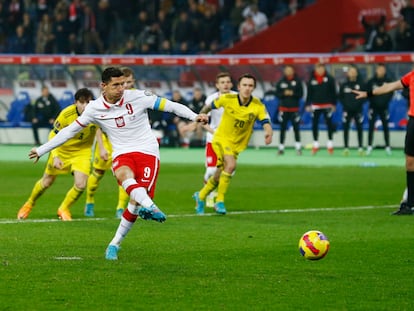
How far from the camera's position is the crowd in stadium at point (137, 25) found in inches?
1494

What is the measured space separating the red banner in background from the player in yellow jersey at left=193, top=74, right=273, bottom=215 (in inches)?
632

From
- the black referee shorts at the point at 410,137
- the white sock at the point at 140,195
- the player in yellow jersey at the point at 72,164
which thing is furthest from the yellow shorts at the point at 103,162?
the white sock at the point at 140,195

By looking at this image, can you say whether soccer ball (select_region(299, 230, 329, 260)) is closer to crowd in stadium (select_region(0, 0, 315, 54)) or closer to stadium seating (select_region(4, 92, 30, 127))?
stadium seating (select_region(4, 92, 30, 127))

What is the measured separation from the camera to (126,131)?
1200 centimetres

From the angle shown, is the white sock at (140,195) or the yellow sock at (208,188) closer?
the white sock at (140,195)

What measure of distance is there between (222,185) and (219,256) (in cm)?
491

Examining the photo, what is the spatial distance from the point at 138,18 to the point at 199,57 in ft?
16.8

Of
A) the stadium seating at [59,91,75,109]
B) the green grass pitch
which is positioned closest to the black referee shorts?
the green grass pitch

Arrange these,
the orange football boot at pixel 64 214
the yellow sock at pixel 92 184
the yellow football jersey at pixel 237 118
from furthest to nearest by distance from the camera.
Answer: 1. the yellow football jersey at pixel 237 118
2. the yellow sock at pixel 92 184
3. the orange football boot at pixel 64 214

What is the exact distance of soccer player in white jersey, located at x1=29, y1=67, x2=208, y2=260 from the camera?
11.7 metres

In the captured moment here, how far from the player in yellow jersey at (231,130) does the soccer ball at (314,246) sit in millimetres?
5198

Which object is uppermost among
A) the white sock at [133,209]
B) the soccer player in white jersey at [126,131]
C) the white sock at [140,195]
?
the soccer player in white jersey at [126,131]

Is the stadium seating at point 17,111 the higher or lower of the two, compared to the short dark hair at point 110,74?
lower

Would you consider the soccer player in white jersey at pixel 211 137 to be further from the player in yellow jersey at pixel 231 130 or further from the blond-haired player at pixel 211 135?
the player in yellow jersey at pixel 231 130
